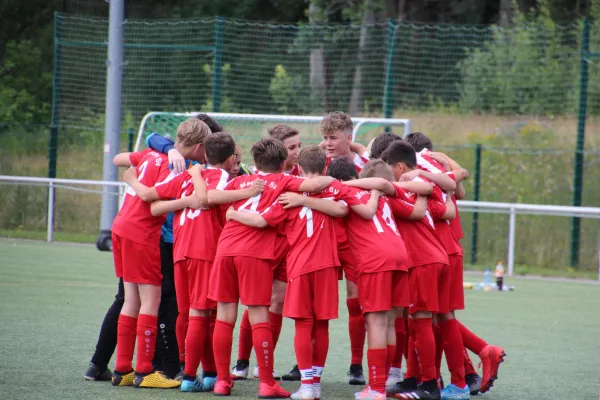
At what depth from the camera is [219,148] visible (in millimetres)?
5914

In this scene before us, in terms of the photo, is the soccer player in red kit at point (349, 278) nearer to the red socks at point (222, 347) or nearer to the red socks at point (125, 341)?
the red socks at point (222, 347)

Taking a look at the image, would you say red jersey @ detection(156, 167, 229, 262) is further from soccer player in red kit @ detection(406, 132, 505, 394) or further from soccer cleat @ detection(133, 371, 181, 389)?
soccer player in red kit @ detection(406, 132, 505, 394)

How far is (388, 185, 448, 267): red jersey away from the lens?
19.2ft

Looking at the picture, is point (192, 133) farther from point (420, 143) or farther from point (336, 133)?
point (420, 143)

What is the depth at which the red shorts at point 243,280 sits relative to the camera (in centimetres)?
568

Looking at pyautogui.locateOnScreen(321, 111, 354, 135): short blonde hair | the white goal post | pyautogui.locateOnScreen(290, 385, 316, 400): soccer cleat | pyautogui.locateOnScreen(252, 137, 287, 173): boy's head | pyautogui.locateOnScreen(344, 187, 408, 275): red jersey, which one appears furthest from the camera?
the white goal post

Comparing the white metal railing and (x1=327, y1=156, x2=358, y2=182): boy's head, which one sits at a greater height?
(x1=327, y1=156, x2=358, y2=182): boy's head

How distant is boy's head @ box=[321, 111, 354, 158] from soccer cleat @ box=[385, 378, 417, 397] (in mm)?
1539

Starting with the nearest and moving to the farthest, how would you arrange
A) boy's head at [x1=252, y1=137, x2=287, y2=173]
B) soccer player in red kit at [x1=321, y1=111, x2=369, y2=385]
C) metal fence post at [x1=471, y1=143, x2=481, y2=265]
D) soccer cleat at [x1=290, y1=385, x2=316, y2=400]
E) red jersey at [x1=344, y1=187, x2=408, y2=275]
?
soccer cleat at [x1=290, y1=385, x2=316, y2=400] < red jersey at [x1=344, y1=187, x2=408, y2=275] < boy's head at [x1=252, y1=137, x2=287, y2=173] < soccer player in red kit at [x1=321, y1=111, x2=369, y2=385] < metal fence post at [x1=471, y1=143, x2=481, y2=265]

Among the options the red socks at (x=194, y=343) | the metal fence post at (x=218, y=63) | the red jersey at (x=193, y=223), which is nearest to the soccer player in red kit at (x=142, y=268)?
the red jersey at (x=193, y=223)

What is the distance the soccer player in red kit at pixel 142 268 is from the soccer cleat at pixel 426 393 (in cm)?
138

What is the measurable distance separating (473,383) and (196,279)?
1.90 meters

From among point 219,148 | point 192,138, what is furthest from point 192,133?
point 219,148

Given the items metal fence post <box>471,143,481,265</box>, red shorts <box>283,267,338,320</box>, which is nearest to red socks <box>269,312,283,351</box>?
red shorts <box>283,267,338,320</box>
